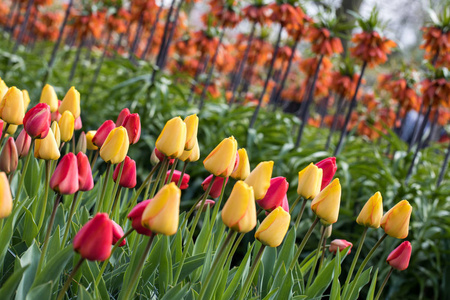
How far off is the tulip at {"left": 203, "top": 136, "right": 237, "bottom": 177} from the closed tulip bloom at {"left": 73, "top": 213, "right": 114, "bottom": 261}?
1.13 ft

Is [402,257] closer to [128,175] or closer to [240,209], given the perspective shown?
[240,209]

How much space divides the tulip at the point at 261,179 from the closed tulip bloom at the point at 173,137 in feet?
0.63

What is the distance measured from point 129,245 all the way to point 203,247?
21 centimetres

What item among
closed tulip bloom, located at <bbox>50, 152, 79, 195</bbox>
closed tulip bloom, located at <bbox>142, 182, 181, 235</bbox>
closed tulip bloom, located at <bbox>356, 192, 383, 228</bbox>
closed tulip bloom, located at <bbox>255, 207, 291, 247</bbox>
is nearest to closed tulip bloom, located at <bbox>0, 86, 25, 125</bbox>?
closed tulip bloom, located at <bbox>50, 152, 79, 195</bbox>

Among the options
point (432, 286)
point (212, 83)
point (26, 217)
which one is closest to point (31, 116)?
point (26, 217)

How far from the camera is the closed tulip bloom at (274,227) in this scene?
1013 mm

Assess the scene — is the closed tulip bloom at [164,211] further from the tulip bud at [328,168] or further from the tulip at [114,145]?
the tulip bud at [328,168]

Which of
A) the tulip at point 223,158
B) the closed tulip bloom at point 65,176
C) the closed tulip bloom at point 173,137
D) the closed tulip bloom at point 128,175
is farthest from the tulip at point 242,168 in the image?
the closed tulip bloom at point 65,176

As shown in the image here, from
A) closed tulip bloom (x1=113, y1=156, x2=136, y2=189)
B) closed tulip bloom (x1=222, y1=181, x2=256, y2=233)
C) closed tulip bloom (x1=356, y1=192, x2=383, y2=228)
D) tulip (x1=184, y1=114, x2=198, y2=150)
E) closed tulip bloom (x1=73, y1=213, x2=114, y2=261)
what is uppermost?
tulip (x1=184, y1=114, x2=198, y2=150)

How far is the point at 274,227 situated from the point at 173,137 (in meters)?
0.32

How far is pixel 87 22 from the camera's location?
5.84m

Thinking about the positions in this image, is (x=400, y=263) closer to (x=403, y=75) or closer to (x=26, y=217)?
(x=26, y=217)

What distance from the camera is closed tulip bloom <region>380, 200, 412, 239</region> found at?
1.17m

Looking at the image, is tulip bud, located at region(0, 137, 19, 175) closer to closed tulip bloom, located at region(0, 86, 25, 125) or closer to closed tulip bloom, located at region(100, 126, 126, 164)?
closed tulip bloom, located at region(0, 86, 25, 125)
